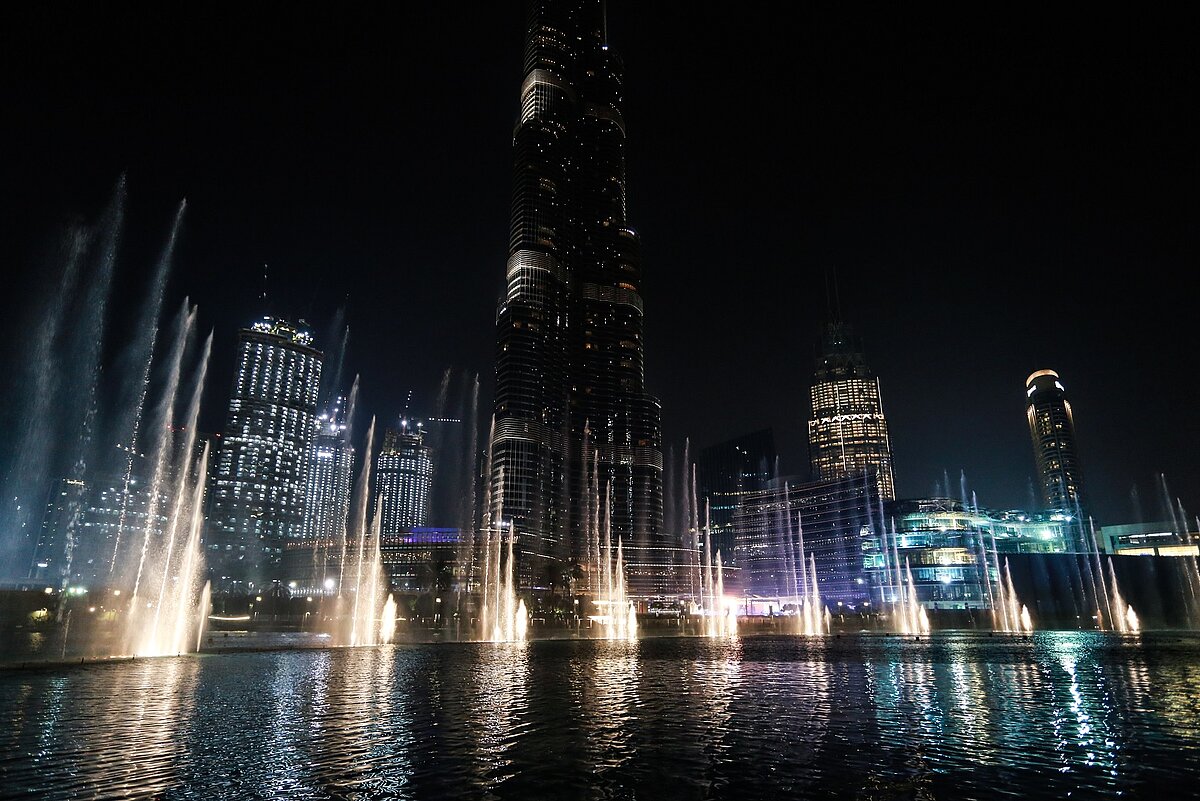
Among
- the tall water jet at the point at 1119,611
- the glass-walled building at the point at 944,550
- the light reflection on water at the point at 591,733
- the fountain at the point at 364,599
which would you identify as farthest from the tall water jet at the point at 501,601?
the tall water jet at the point at 1119,611

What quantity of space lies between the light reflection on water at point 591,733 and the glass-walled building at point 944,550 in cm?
14940

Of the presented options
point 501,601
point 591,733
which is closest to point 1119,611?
point 501,601

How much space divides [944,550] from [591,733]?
18262 centimetres

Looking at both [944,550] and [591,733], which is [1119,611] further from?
[591,733]

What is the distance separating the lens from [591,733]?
20031mm

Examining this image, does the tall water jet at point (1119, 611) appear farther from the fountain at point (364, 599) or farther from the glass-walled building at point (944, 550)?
the fountain at point (364, 599)

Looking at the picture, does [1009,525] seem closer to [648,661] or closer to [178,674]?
[648,661]

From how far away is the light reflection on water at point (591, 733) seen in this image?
14320 mm

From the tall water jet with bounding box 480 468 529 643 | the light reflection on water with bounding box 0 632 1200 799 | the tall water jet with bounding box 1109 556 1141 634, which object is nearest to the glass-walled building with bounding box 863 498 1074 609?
the tall water jet with bounding box 1109 556 1141 634

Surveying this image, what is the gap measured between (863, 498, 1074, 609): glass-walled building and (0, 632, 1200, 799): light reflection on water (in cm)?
14940

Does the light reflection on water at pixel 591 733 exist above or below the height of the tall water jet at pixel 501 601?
below

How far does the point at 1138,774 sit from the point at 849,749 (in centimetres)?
618

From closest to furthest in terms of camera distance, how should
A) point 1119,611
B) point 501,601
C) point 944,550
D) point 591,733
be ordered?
point 591,733, point 1119,611, point 501,601, point 944,550

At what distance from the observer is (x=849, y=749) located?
58.3 feet
